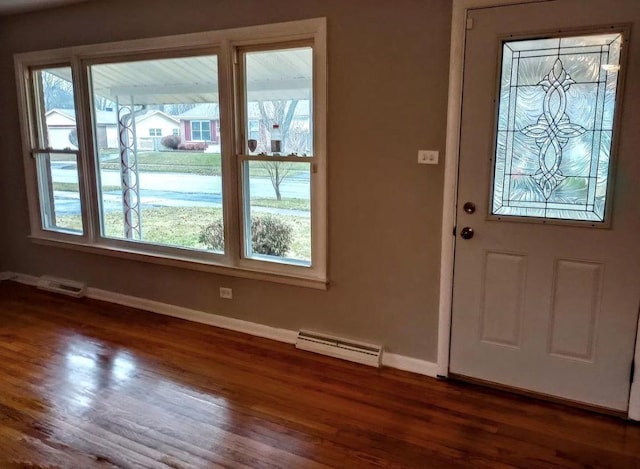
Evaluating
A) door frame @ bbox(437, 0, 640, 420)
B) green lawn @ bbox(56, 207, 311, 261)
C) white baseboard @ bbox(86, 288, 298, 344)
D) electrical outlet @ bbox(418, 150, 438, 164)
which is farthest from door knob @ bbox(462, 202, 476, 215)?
white baseboard @ bbox(86, 288, 298, 344)

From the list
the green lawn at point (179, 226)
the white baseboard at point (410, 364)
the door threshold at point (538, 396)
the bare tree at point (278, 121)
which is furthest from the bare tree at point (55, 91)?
the door threshold at point (538, 396)

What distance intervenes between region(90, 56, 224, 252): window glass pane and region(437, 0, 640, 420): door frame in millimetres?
1688

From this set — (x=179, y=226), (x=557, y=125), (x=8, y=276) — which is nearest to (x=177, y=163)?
(x=179, y=226)

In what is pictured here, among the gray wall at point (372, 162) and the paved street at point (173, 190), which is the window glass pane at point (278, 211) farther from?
the gray wall at point (372, 162)

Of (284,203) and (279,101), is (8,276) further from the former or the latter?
(279,101)

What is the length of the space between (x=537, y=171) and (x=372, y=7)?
1.32 metres

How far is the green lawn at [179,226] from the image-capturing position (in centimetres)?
335

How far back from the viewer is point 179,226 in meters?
3.90

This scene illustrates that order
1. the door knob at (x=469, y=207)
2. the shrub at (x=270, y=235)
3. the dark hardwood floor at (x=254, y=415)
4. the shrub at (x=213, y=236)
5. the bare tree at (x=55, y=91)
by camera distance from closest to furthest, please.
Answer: the dark hardwood floor at (x=254, y=415)
the door knob at (x=469, y=207)
the shrub at (x=270, y=235)
the shrub at (x=213, y=236)
the bare tree at (x=55, y=91)

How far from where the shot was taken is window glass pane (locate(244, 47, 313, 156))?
3.12m

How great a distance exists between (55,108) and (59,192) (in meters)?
0.77

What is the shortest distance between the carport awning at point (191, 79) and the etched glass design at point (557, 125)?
1.28m

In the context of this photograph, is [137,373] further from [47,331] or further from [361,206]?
[361,206]

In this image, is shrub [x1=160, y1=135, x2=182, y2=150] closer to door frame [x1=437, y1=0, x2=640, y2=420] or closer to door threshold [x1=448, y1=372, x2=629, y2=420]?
door frame [x1=437, y1=0, x2=640, y2=420]
